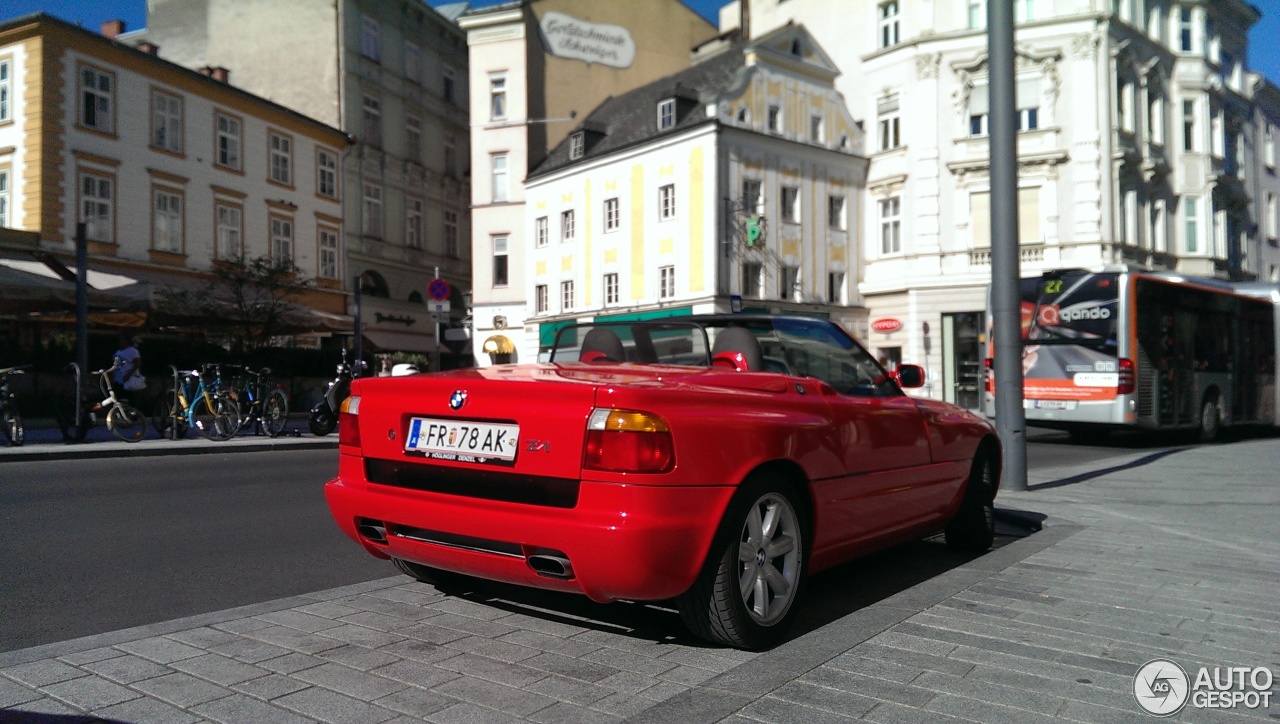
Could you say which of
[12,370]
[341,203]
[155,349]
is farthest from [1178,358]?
[341,203]

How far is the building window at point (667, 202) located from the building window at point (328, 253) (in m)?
13.7

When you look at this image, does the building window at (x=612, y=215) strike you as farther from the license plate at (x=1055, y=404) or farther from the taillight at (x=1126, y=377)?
the taillight at (x=1126, y=377)

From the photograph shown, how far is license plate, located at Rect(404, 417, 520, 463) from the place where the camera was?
381cm

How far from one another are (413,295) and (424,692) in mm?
42096

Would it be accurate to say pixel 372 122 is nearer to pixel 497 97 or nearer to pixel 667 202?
pixel 497 97

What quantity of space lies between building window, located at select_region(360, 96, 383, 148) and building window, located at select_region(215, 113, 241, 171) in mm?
7089

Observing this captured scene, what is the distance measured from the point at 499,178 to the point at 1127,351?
30738 millimetres

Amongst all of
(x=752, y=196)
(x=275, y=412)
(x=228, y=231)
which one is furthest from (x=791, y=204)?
(x=275, y=412)

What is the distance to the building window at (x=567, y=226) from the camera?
1555 inches

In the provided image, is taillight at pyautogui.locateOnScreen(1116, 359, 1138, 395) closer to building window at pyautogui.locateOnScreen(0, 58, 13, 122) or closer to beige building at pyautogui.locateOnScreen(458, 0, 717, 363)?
beige building at pyautogui.locateOnScreen(458, 0, 717, 363)

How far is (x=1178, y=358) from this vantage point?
17.3 metres

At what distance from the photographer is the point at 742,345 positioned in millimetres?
4953

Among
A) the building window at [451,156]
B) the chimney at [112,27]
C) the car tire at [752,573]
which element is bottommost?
the car tire at [752,573]

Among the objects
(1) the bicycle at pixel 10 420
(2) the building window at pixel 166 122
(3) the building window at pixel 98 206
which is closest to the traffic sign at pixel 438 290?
(1) the bicycle at pixel 10 420
